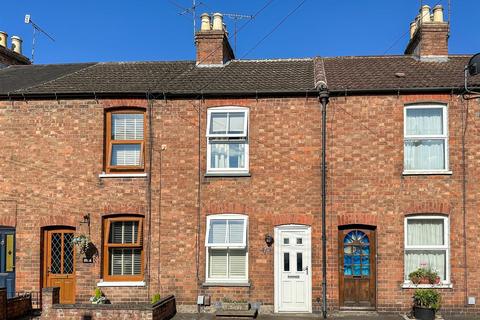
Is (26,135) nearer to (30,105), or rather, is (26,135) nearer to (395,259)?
(30,105)

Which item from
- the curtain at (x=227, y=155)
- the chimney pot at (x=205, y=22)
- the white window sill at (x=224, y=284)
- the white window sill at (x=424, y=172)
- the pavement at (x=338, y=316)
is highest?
the chimney pot at (x=205, y=22)

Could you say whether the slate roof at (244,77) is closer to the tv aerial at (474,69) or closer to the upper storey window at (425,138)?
the tv aerial at (474,69)

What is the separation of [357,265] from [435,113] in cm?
456

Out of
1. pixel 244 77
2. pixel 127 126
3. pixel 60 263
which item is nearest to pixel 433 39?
pixel 244 77

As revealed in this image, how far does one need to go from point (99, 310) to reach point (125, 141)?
15.2ft

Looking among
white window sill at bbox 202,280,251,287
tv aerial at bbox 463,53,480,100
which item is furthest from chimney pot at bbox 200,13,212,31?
white window sill at bbox 202,280,251,287

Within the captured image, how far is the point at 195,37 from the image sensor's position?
55.8 ft

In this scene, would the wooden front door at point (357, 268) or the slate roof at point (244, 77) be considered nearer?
the wooden front door at point (357, 268)

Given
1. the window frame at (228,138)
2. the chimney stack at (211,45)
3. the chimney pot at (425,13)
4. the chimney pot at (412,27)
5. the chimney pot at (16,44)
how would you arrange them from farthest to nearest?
1. the chimney pot at (16,44)
2. the chimney pot at (412,27)
3. the chimney stack at (211,45)
4. the chimney pot at (425,13)
5. the window frame at (228,138)

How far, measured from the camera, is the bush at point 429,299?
1241cm

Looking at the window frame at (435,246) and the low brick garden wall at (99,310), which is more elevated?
the window frame at (435,246)

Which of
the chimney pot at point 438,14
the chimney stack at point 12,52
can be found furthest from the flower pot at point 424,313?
the chimney stack at point 12,52

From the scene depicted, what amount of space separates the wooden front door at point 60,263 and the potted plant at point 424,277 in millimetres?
9028

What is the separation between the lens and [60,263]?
14.1 metres
